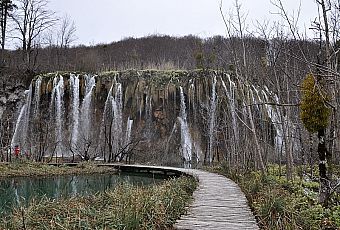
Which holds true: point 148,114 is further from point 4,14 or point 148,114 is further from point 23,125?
point 4,14

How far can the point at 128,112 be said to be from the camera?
1158 inches

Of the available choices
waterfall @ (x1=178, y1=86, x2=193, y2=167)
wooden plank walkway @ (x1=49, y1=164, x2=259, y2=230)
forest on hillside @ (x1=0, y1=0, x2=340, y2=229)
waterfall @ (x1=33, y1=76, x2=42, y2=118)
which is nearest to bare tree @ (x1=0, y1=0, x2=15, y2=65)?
forest on hillside @ (x1=0, y1=0, x2=340, y2=229)

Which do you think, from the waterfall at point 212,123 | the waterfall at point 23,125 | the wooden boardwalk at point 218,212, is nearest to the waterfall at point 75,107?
the waterfall at point 23,125

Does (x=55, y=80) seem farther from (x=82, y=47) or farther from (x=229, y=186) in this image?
(x=229, y=186)

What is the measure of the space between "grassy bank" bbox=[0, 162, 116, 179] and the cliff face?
5.90 m

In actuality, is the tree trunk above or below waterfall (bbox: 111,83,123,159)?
below

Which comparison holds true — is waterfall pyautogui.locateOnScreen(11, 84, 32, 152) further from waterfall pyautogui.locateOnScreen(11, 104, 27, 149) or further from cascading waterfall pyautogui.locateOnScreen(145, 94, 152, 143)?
cascading waterfall pyautogui.locateOnScreen(145, 94, 152, 143)

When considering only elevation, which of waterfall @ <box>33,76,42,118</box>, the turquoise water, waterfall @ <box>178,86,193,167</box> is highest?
waterfall @ <box>33,76,42,118</box>

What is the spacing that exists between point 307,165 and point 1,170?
13.6 metres

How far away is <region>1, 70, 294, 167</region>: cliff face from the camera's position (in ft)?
92.5

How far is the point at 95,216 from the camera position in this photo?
530cm

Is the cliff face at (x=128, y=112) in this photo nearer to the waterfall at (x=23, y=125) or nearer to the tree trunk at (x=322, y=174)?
the waterfall at (x=23, y=125)

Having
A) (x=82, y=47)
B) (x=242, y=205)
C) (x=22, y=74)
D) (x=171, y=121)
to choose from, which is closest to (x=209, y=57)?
(x=171, y=121)

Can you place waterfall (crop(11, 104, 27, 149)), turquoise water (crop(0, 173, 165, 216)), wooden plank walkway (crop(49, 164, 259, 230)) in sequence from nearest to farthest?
1. wooden plank walkway (crop(49, 164, 259, 230))
2. turquoise water (crop(0, 173, 165, 216))
3. waterfall (crop(11, 104, 27, 149))
